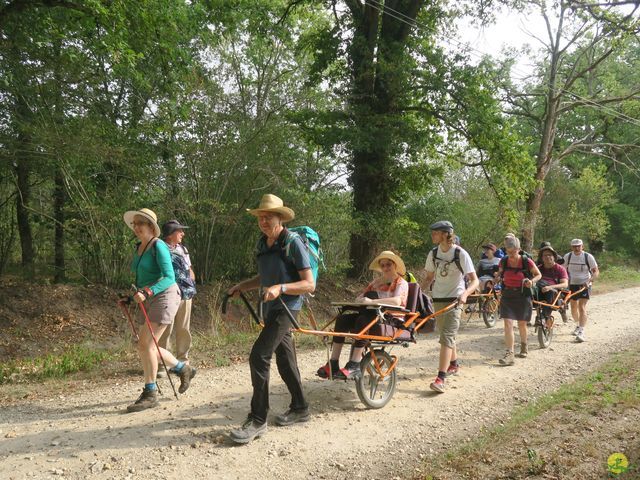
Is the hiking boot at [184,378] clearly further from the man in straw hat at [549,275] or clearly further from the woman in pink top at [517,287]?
the man in straw hat at [549,275]

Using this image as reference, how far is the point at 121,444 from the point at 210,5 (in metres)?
9.45

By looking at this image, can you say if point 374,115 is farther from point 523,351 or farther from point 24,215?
point 24,215

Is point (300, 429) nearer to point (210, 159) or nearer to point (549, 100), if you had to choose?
point (210, 159)

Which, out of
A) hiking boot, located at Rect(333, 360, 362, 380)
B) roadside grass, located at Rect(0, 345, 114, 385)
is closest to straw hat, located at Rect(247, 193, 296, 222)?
hiking boot, located at Rect(333, 360, 362, 380)

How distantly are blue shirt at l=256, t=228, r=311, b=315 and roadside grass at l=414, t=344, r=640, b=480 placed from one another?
6.29 feet

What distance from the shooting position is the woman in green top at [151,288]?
550 centimetres

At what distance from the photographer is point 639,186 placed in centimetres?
3934

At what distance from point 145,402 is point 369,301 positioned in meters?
2.60

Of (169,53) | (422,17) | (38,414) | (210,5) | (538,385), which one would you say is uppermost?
(422,17)

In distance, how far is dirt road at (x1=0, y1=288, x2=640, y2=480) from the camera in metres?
4.23

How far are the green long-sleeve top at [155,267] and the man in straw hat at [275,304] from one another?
35.6 inches

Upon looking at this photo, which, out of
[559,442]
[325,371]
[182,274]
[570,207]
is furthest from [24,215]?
[570,207]

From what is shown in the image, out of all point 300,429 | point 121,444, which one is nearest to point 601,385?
point 300,429

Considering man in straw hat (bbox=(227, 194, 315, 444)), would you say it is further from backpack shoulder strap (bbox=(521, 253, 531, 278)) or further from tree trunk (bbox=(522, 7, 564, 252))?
tree trunk (bbox=(522, 7, 564, 252))
